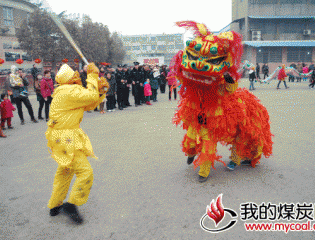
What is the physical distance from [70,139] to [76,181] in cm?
46

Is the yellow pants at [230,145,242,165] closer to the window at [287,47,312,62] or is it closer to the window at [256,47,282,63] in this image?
the window at [256,47,282,63]

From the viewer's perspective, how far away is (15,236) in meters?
2.79

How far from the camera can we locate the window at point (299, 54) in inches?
1258

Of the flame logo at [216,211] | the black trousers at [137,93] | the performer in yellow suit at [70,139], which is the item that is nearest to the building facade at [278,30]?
the black trousers at [137,93]

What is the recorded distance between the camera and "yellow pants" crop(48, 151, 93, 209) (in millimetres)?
2971

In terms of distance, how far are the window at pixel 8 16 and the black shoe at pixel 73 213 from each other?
25.4 meters

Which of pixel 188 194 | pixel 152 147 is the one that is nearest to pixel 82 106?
pixel 188 194

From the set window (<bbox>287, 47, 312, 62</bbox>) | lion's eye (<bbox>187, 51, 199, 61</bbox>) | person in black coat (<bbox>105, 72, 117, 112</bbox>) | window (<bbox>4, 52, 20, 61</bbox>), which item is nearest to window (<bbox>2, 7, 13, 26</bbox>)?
window (<bbox>4, 52, 20, 61</bbox>)

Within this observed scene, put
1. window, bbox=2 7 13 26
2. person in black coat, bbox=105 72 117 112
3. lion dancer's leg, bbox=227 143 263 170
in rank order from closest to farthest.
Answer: lion dancer's leg, bbox=227 143 263 170, person in black coat, bbox=105 72 117 112, window, bbox=2 7 13 26

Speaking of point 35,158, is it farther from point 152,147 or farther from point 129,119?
point 129,119

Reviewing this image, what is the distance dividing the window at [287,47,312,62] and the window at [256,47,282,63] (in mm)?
1168

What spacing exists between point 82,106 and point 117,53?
32071 millimetres

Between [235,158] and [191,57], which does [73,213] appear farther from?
[235,158]

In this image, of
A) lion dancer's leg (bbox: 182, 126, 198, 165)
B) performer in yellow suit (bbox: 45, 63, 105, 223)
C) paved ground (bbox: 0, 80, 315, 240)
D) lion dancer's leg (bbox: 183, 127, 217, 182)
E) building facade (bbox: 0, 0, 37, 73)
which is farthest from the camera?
building facade (bbox: 0, 0, 37, 73)
